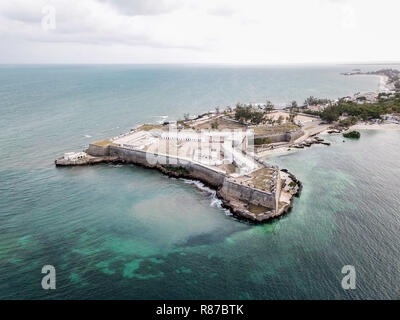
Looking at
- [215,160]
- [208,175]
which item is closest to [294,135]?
[215,160]

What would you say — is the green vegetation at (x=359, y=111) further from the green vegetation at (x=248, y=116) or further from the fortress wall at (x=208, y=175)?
the fortress wall at (x=208, y=175)

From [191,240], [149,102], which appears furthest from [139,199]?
[149,102]

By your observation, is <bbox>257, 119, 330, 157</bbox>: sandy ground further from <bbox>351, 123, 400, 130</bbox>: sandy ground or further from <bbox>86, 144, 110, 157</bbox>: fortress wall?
<bbox>86, 144, 110, 157</bbox>: fortress wall

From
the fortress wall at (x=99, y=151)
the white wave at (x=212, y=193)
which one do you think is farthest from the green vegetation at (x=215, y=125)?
the fortress wall at (x=99, y=151)

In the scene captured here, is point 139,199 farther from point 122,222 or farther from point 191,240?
point 191,240

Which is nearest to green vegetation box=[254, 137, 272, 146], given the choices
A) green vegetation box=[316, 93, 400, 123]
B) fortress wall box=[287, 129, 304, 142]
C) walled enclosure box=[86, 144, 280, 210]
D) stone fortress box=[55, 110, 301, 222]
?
stone fortress box=[55, 110, 301, 222]

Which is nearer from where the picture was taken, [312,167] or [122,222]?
[122,222]

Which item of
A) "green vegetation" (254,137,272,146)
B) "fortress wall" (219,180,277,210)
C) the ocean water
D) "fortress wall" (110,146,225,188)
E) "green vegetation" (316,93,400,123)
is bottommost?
the ocean water
